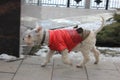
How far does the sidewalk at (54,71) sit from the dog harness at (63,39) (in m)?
0.44

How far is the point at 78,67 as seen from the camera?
6652mm

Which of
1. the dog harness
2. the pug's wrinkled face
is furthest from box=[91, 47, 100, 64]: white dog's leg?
the pug's wrinkled face

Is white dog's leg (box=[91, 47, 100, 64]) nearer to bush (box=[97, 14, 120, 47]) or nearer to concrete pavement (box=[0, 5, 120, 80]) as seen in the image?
concrete pavement (box=[0, 5, 120, 80])

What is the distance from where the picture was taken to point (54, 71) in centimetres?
637

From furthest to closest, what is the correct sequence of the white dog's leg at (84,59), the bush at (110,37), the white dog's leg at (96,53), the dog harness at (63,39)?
the bush at (110,37)
the white dog's leg at (96,53)
the white dog's leg at (84,59)
the dog harness at (63,39)

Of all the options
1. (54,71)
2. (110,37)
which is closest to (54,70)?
(54,71)

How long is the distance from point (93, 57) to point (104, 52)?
680mm

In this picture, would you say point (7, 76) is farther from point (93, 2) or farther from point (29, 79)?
point (93, 2)

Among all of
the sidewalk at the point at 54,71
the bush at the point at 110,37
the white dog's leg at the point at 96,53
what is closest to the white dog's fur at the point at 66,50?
the white dog's leg at the point at 96,53

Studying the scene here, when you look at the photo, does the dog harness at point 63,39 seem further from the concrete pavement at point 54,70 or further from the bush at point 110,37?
the bush at point 110,37

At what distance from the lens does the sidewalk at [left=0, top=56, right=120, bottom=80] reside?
6.06 meters

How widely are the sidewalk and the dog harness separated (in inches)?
17.3

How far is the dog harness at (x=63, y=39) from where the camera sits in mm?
6137

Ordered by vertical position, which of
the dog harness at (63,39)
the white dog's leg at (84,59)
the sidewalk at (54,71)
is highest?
the dog harness at (63,39)
